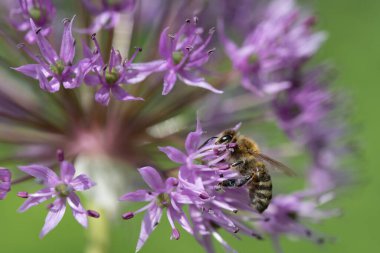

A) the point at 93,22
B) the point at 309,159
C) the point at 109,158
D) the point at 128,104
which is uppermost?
the point at 93,22

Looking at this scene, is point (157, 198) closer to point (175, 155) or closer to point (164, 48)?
point (175, 155)

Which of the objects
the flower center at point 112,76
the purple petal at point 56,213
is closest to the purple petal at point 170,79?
the flower center at point 112,76

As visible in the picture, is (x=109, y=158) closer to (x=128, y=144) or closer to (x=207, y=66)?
(x=128, y=144)

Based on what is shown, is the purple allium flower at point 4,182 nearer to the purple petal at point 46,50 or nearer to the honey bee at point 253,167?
the purple petal at point 46,50

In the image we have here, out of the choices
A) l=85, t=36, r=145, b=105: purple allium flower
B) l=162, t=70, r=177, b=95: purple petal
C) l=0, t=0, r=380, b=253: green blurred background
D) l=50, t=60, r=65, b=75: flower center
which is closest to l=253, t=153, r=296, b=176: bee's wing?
l=162, t=70, r=177, b=95: purple petal

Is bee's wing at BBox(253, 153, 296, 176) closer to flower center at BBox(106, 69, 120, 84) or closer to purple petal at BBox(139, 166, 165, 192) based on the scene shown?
purple petal at BBox(139, 166, 165, 192)

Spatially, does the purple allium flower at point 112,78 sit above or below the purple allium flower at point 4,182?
above

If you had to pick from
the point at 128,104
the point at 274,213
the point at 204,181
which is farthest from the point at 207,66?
the point at 204,181
